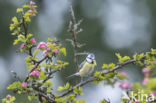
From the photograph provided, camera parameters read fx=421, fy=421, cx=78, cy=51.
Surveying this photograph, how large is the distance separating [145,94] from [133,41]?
34.4 ft

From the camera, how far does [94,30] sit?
12.5 meters

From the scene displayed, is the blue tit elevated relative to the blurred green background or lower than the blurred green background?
lower

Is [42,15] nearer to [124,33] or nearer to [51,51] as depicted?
[124,33]

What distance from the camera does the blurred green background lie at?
1175cm

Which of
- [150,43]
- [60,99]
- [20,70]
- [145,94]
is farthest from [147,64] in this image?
[150,43]

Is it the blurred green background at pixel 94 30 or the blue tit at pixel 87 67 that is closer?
the blue tit at pixel 87 67

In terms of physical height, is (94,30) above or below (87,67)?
above

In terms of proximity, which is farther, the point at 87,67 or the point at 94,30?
the point at 94,30

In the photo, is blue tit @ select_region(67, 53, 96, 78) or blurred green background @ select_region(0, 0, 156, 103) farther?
blurred green background @ select_region(0, 0, 156, 103)

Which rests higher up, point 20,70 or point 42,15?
point 42,15

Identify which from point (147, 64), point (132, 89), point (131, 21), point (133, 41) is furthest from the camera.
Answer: point (131, 21)

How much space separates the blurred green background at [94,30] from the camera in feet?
38.5

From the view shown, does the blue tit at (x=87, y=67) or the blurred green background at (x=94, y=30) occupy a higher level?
the blurred green background at (x=94, y=30)

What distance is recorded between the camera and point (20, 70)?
460 inches
